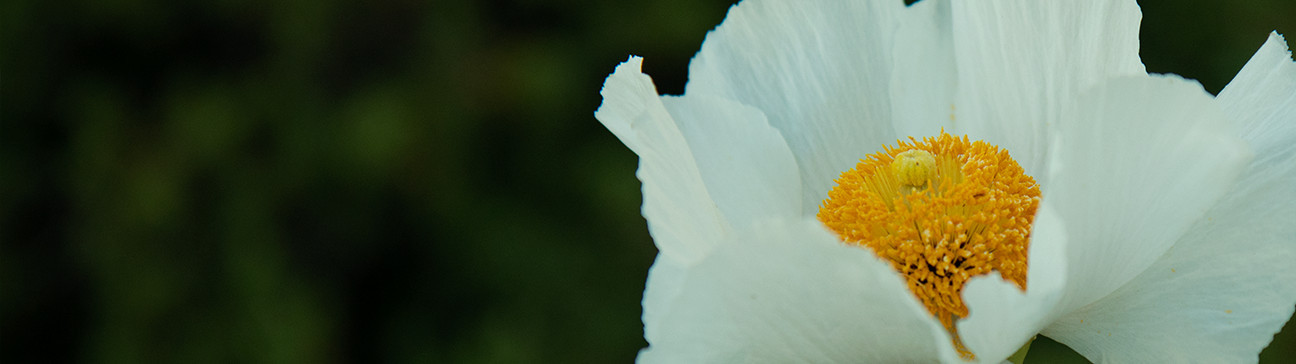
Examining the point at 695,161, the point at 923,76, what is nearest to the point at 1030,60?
the point at 923,76

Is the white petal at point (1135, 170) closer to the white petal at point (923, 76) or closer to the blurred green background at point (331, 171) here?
the white petal at point (923, 76)

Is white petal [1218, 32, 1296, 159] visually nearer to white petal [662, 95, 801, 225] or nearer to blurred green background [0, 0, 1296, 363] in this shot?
white petal [662, 95, 801, 225]

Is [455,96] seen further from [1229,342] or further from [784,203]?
[1229,342]

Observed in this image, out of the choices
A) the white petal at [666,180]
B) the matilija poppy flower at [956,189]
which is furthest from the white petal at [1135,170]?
the white petal at [666,180]

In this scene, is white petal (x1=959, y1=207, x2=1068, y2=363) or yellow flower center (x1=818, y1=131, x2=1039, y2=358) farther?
yellow flower center (x1=818, y1=131, x2=1039, y2=358)

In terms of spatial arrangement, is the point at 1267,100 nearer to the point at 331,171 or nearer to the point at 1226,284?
the point at 1226,284

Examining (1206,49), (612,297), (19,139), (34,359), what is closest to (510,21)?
(612,297)

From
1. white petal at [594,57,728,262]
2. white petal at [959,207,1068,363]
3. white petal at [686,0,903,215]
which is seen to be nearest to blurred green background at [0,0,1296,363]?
white petal at [686,0,903,215]
